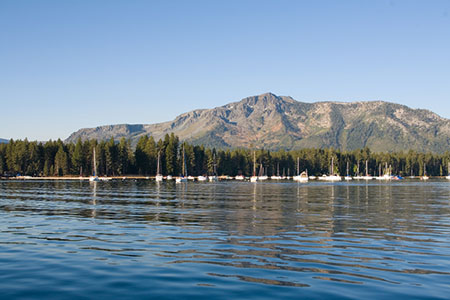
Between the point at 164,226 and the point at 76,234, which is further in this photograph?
the point at 164,226

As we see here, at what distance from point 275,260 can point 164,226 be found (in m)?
17.1

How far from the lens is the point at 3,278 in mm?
20453

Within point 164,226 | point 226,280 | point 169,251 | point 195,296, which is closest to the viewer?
point 195,296

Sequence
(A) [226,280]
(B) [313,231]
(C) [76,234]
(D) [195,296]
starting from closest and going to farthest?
1. (D) [195,296]
2. (A) [226,280]
3. (C) [76,234]
4. (B) [313,231]

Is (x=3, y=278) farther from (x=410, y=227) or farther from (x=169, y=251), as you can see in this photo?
(x=410, y=227)

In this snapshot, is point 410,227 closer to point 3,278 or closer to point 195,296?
point 195,296

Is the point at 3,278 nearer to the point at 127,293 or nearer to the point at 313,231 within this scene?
the point at 127,293

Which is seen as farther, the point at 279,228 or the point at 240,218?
the point at 240,218

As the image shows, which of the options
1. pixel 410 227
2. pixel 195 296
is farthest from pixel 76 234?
pixel 410 227

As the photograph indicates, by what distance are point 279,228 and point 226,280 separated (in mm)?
19341

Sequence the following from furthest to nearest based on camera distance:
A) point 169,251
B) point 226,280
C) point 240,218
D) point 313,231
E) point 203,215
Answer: point 203,215, point 240,218, point 313,231, point 169,251, point 226,280

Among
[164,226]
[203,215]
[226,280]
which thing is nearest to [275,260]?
[226,280]

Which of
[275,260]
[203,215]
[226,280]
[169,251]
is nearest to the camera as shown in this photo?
[226,280]

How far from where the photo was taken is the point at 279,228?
39.0 meters
